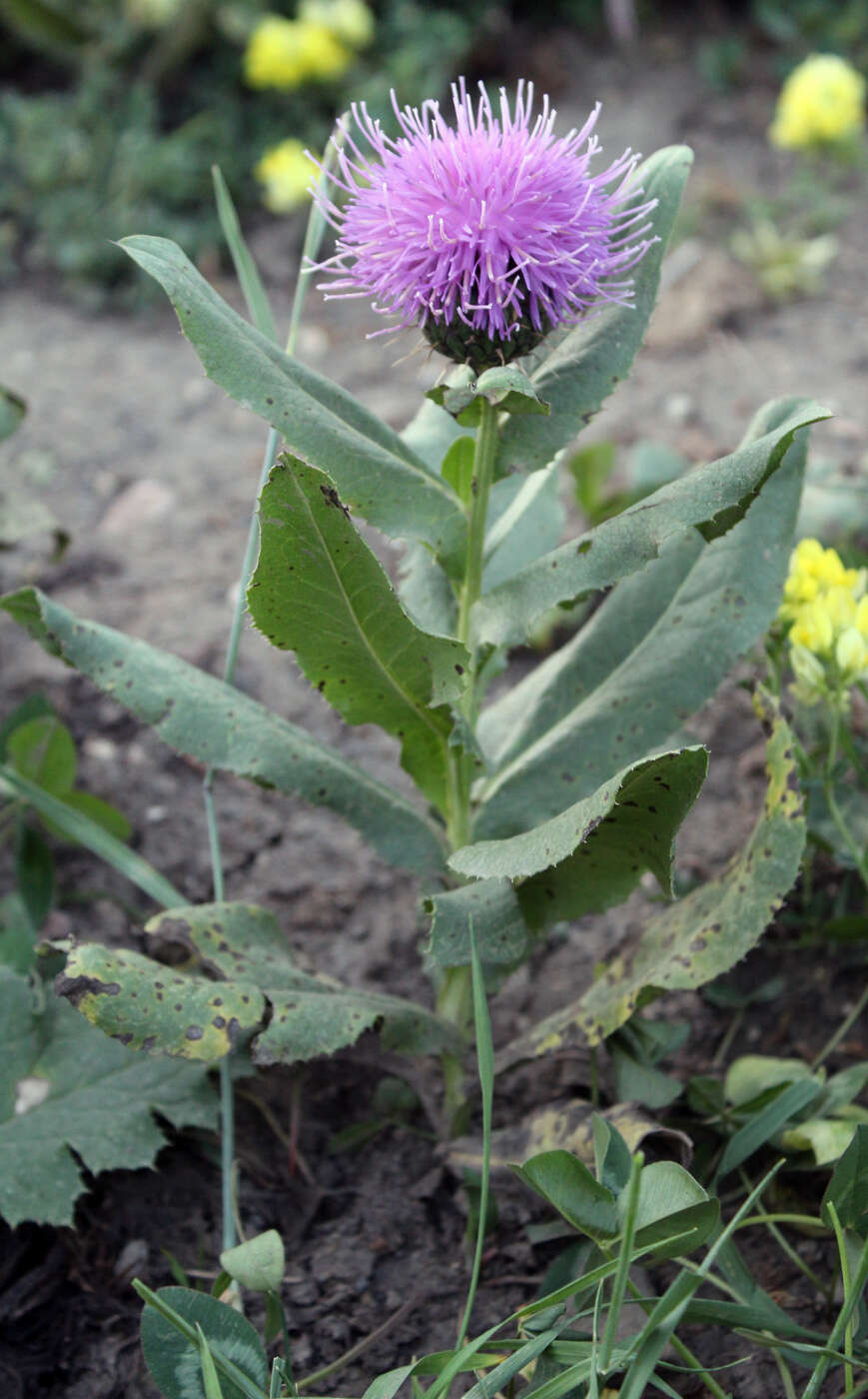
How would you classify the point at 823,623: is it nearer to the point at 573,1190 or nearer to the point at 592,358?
the point at 592,358

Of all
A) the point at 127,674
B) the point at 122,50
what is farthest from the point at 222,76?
the point at 127,674

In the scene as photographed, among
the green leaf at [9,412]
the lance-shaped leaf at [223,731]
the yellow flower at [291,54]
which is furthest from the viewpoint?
the yellow flower at [291,54]

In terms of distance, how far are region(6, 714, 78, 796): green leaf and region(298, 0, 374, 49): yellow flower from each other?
112 inches

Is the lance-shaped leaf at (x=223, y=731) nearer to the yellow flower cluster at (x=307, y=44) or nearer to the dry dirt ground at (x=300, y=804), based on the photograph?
the dry dirt ground at (x=300, y=804)

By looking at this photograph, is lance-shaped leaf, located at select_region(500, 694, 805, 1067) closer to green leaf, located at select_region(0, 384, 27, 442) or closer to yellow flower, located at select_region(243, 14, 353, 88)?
green leaf, located at select_region(0, 384, 27, 442)

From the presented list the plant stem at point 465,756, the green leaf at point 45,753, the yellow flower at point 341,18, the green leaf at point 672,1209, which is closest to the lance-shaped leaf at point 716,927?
the plant stem at point 465,756

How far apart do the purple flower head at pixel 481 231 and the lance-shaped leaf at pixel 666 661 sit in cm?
36

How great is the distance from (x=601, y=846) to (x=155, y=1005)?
480 millimetres

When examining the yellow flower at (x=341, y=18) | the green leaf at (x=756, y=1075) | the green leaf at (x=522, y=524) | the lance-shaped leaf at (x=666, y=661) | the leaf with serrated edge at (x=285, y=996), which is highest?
the yellow flower at (x=341, y=18)

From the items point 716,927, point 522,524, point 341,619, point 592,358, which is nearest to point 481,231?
point 592,358

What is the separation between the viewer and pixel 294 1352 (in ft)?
4.02

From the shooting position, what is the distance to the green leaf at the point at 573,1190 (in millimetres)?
1091

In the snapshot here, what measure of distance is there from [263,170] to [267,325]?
7.87 ft

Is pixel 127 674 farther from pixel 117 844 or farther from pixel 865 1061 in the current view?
pixel 865 1061
